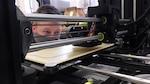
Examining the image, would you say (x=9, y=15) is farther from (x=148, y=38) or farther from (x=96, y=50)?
(x=148, y=38)

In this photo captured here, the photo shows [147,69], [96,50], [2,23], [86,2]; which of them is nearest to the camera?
[2,23]

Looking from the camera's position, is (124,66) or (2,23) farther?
(124,66)

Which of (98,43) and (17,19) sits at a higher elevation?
(17,19)

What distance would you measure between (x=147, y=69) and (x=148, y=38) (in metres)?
0.74

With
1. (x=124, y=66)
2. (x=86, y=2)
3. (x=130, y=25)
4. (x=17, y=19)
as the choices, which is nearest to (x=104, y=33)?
(x=124, y=66)

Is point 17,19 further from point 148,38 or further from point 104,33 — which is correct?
point 148,38

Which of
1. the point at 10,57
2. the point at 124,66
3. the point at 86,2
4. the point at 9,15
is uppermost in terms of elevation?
the point at 86,2

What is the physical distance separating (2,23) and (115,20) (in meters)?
0.88

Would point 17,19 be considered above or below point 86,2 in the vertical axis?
below

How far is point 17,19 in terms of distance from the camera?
0.44m

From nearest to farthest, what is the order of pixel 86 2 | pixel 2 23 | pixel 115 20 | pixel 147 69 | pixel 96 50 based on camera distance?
pixel 2 23 → pixel 147 69 → pixel 96 50 → pixel 115 20 → pixel 86 2

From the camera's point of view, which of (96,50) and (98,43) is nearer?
(96,50)

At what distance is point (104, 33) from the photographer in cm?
112

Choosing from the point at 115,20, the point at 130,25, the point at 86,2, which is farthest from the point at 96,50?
the point at 86,2
